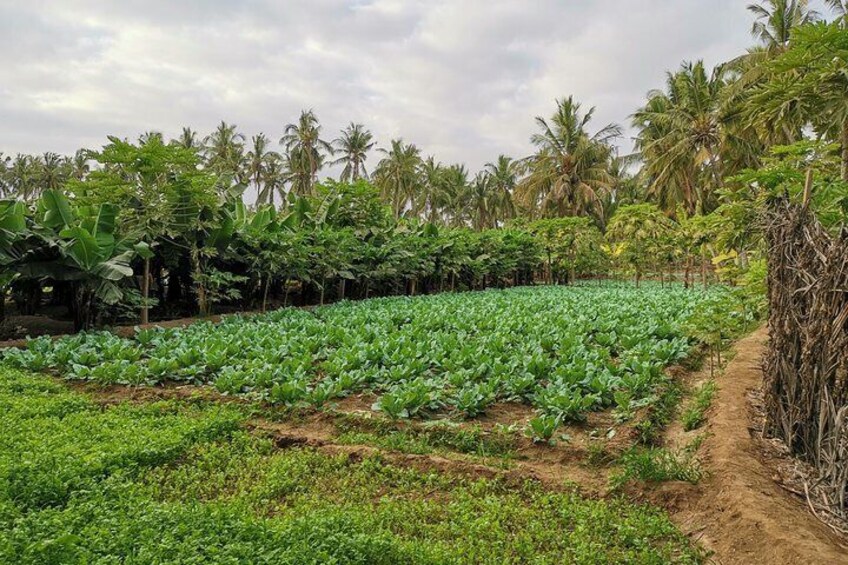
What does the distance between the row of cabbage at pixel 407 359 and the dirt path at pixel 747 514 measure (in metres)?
1.30

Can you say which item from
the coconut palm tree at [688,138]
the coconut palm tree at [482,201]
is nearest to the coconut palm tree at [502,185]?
the coconut palm tree at [482,201]

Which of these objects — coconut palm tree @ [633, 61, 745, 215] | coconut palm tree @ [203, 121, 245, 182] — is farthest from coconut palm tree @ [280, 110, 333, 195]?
coconut palm tree @ [633, 61, 745, 215]

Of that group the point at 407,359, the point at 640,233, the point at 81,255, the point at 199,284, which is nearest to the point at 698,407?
the point at 407,359

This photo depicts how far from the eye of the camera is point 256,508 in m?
3.46

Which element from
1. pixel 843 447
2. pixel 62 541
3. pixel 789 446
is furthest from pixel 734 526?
pixel 62 541

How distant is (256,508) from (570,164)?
33.9 m

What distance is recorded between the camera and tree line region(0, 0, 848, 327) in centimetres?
637

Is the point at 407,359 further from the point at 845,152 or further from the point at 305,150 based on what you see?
the point at 305,150

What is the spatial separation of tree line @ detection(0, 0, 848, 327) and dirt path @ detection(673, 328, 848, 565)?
7.19ft

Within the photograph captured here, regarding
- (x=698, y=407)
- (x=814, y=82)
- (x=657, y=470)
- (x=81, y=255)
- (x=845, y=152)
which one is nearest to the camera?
(x=657, y=470)

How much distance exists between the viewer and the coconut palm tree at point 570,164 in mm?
33531

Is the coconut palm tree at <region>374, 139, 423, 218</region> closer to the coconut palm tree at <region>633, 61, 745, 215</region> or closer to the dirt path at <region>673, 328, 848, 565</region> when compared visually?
the coconut palm tree at <region>633, 61, 745, 215</region>

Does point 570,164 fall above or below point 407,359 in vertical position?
above

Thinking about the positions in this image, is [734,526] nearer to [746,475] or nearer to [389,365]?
[746,475]
